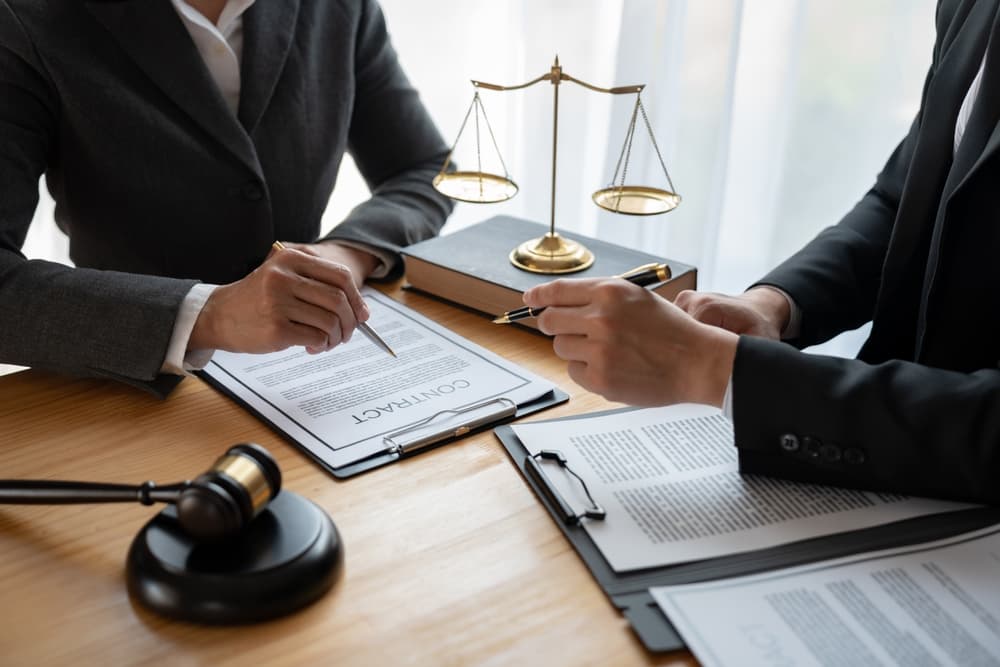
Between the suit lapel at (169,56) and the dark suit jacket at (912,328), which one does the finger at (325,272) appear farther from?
the dark suit jacket at (912,328)

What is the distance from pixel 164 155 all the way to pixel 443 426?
2.40ft

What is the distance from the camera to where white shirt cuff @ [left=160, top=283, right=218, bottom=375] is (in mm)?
1199

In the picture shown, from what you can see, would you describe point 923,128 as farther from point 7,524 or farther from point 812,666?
point 7,524

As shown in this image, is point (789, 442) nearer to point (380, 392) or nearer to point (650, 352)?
point (650, 352)

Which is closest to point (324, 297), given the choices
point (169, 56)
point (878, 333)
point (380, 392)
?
point (380, 392)

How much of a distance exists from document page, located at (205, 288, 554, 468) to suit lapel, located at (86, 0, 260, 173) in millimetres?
420

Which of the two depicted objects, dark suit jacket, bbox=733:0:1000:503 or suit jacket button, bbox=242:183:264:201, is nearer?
dark suit jacket, bbox=733:0:1000:503

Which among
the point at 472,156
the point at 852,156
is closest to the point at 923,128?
the point at 852,156

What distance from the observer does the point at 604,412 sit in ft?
3.79

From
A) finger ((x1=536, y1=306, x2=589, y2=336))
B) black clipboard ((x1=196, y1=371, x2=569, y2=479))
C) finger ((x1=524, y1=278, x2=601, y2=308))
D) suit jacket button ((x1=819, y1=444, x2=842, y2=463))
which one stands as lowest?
black clipboard ((x1=196, y1=371, x2=569, y2=479))

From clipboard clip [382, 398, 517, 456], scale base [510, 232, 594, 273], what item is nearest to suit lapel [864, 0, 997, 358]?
scale base [510, 232, 594, 273]

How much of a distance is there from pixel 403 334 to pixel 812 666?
0.79 m

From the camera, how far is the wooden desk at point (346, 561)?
30.6 inches

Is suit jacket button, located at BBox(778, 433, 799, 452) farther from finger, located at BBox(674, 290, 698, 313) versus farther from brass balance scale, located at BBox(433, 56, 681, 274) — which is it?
brass balance scale, located at BBox(433, 56, 681, 274)
